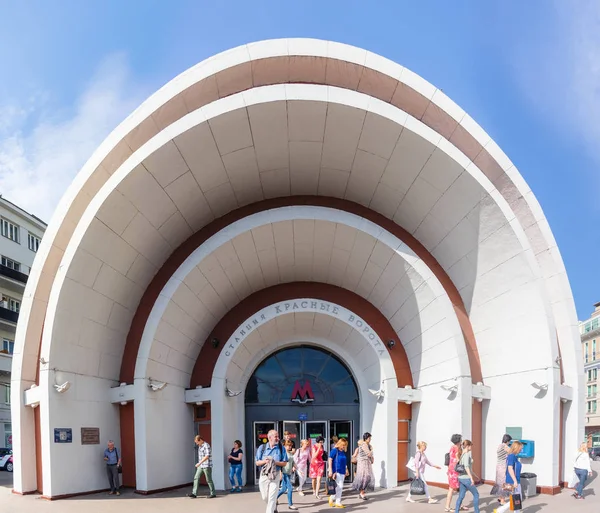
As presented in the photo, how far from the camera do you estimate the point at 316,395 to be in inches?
649

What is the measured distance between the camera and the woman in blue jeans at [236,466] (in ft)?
43.7

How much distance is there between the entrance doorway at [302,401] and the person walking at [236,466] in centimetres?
216

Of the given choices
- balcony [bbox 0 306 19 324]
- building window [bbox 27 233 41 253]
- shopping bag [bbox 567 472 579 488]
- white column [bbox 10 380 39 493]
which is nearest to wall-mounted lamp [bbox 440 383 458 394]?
shopping bag [bbox 567 472 579 488]

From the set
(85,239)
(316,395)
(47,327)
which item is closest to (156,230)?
(85,239)

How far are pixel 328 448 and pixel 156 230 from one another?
8.63 m

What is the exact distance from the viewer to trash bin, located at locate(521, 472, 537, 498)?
11.6 metres

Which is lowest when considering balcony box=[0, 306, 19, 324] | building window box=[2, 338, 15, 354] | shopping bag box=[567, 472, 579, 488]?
shopping bag box=[567, 472, 579, 488]

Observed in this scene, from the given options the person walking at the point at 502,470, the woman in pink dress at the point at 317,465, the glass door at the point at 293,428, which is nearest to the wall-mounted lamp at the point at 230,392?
the glass door at the point at 293,428

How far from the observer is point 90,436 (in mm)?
12516

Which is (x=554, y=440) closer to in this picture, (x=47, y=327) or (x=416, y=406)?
(x=416, y=406)

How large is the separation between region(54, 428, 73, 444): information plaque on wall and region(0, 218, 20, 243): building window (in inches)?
1119

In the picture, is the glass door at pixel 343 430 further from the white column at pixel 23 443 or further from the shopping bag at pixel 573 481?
the white column at pixel 23 443

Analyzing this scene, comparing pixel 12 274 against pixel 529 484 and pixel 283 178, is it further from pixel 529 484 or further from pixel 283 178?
pixel 529 484

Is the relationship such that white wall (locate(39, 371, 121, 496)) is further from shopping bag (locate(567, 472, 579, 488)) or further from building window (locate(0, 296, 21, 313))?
building window (locate(0, 296, 21, 313))
